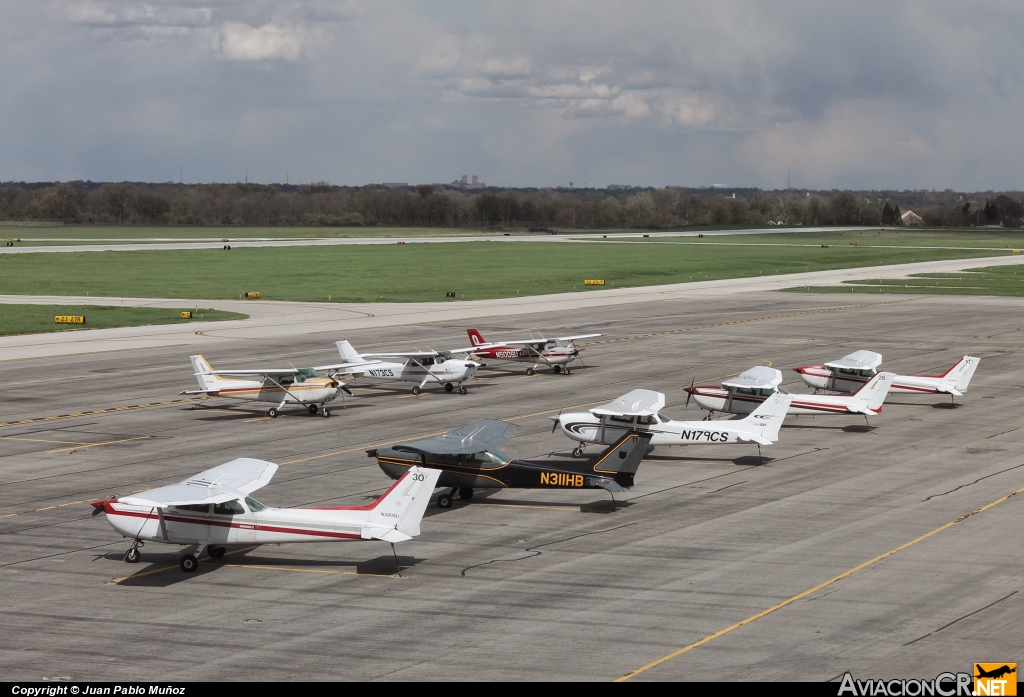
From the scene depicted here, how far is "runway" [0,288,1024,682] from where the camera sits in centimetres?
2077

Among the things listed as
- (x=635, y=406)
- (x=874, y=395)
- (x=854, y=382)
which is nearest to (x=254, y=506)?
(x=635, y=406)

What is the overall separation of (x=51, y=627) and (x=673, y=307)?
76.5 m

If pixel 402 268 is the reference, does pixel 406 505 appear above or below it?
above

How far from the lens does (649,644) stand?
2130 centimetres

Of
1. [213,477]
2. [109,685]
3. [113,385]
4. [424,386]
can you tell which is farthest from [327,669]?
[113,385]

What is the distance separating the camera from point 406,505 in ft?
84.5

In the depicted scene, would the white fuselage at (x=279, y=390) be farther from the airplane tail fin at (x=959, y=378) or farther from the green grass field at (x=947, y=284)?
the green grass field at (x=947, y=284)

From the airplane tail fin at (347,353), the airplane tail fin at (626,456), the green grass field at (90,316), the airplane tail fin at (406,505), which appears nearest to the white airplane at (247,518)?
the airplane tail fin at (406,505)

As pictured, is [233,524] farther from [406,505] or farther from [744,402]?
[744,402]

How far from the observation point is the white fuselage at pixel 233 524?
→ 2586 cm

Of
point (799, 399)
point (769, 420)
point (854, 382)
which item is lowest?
point (854, 382)

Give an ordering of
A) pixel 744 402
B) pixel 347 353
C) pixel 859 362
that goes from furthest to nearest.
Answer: pixel 347 353, pixel 859 362, pixel 744 402

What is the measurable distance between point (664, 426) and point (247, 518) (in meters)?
16.1

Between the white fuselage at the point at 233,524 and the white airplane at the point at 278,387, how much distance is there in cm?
2040
